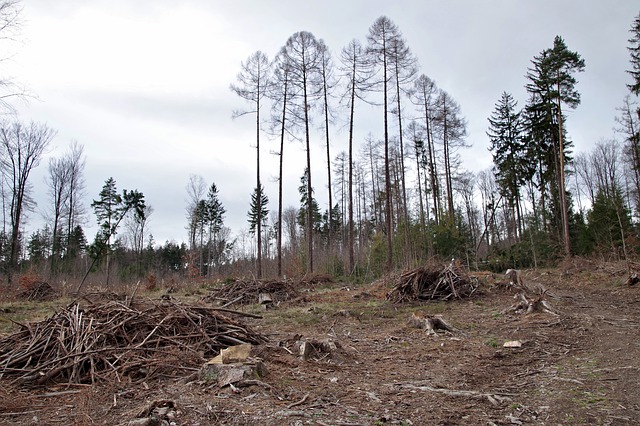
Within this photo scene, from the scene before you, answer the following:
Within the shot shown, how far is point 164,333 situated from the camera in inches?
225

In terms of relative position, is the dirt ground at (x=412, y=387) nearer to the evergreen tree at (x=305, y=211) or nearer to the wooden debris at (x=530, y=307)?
the wooden debris at (x=530, y=307)

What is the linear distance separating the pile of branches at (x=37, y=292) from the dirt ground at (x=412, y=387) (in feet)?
52.1

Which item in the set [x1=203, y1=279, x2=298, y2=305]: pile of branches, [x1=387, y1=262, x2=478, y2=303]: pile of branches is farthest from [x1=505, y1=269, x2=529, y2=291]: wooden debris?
[x1=203, y1=279, x2=298, y2=305]: pile of branches

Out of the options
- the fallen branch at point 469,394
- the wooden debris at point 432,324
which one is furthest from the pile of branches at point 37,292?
the fallen branch at point 469,394

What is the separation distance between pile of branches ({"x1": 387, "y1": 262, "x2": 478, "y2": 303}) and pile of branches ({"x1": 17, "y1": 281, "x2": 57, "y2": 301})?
16.2 metres

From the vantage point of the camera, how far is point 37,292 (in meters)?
18.1

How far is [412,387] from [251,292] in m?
10.1

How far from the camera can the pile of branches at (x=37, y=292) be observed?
1784 centimetres

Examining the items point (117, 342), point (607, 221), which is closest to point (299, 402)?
point (117, 342)

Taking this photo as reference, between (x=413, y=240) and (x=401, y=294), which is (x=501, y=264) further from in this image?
(x=401, y=294)

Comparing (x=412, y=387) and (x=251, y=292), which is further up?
(x=251, y=292)

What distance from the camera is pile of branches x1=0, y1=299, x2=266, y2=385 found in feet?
15.3

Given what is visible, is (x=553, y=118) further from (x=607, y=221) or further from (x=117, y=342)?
(x=117, y=342)

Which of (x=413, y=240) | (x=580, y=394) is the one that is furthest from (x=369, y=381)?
(x=413, y=240)
